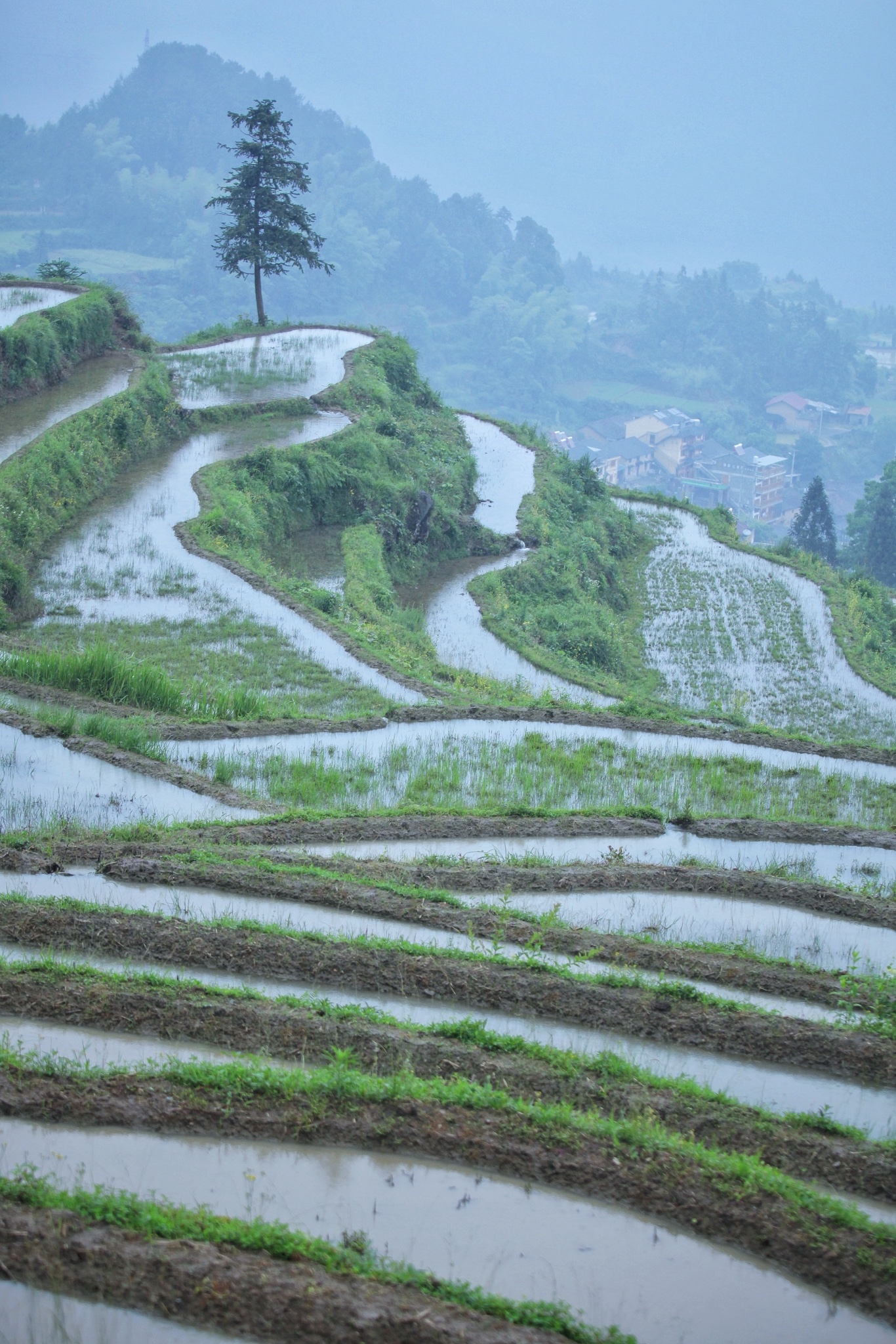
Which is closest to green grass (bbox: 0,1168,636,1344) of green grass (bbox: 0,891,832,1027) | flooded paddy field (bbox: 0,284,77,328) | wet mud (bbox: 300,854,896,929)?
green grass (bbox: 0,891,832,1027)

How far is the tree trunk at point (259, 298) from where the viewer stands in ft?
92.9

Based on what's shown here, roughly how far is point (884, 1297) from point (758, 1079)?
55.9 inches

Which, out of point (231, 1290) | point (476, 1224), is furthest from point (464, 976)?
point (231, 1290)

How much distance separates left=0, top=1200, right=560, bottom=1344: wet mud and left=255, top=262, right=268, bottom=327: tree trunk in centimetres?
2642

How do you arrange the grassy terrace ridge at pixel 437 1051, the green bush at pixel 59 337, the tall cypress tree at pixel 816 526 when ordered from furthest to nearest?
the tall cypress tree at pixel 816 526, the green bush at pixel 59 337, the grassy terrace ridge at pixel 437 1051

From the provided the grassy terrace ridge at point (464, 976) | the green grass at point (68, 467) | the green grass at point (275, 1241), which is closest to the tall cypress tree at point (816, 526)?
the green grass at point (68, 467)

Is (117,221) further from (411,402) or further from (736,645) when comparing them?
(736,645)

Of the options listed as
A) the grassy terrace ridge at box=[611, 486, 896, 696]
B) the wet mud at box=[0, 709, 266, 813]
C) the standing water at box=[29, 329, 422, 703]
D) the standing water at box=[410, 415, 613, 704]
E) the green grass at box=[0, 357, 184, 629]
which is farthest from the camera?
the grassy terrace ridge at box=[611, 486, 896, 696]

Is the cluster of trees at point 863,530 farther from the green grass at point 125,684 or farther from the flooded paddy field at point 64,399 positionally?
the green grass at point 125,684

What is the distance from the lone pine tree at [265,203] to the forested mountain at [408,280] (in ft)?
144

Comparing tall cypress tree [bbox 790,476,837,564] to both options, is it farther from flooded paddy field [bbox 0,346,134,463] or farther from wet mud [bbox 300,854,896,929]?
wet mud [bbox 300,854,896,929]

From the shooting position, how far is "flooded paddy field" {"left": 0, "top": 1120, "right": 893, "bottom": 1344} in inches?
155

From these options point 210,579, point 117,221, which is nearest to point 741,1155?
point 210,579

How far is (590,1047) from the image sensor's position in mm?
5559
